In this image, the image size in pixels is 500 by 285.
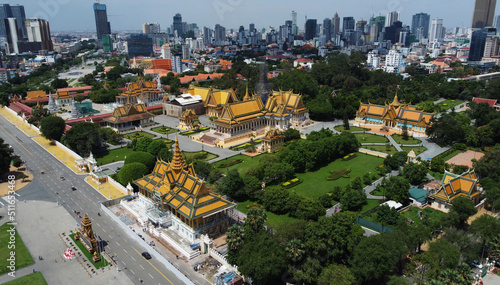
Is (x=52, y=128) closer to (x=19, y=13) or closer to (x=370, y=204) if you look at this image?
(x=370, y=204)

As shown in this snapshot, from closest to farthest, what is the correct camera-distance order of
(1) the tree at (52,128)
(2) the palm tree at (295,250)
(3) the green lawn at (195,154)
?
(2) the palm tree at (295,250)
(3) the green lawn at (195,154)
(1) the tree at (52,128)

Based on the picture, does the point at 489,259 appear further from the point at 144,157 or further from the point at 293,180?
the point at 144,157

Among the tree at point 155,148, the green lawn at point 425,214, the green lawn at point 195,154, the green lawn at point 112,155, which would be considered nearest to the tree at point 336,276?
the green lawn at point 425,214

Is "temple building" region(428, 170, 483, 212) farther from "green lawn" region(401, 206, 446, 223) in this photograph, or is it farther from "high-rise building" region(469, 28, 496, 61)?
"high-rise building" region(469, 28, 496, 61)

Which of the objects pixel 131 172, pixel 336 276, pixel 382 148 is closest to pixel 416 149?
pixel 382 148

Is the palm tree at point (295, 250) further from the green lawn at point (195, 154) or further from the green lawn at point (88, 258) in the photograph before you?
the green lawn at point (195, 154)

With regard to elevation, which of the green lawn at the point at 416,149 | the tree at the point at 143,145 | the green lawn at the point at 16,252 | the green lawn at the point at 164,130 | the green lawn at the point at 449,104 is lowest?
the green lawn at the point at 16,252

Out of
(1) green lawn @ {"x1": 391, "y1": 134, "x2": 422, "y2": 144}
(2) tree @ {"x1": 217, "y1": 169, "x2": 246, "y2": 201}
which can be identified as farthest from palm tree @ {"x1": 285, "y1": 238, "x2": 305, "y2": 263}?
(1) green lawn @ {"x1": 391, "y1": 134, "x2": 422, "y2": 144}
